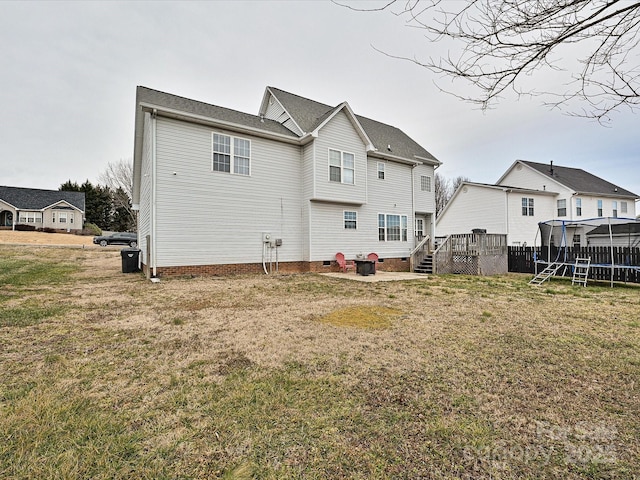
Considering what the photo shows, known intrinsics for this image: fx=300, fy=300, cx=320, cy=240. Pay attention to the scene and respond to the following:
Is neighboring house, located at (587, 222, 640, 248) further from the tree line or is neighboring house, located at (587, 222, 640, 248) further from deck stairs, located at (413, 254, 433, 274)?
the tree line

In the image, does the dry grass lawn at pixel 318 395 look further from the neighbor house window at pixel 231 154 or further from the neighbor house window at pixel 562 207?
the neighbor house window at pixel 562 207

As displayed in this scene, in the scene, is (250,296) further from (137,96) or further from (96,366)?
(137,96)

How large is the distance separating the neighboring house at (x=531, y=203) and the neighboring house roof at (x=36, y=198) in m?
44.7

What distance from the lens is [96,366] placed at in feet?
10.7

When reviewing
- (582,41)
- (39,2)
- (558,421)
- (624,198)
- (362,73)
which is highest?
(39,2)

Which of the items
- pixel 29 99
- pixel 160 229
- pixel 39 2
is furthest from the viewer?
pixel 29 99

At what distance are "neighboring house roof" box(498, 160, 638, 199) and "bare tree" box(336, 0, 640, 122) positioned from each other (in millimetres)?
26444

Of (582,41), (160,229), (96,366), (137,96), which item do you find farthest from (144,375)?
(137,96)

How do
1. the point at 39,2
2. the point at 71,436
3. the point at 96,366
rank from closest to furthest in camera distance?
the point at 71,436 < the point at 96,366 < the point at 39,2

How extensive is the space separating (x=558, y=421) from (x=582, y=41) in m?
3.41

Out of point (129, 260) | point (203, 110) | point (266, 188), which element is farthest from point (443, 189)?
point (129, 260)

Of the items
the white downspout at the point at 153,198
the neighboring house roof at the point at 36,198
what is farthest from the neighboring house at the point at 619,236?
the neighboring house roof at the point at 36,198

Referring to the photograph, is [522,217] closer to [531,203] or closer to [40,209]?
[531,203]

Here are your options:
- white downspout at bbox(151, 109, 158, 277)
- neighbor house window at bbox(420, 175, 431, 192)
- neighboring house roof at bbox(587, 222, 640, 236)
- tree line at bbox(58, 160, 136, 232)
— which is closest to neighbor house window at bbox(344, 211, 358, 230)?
neighbor house window at bbox(420, 175, 431, 192)
